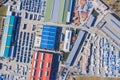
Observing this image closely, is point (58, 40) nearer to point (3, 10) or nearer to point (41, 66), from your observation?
point (41, 66)

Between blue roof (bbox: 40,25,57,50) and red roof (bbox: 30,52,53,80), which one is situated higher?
blue roof (bbox: 40,25,57,50)

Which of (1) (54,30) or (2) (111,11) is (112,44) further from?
(1) (54,30)

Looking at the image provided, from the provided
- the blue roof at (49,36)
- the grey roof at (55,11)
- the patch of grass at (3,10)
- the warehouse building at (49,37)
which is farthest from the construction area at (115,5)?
the patch of grass at (3,10)

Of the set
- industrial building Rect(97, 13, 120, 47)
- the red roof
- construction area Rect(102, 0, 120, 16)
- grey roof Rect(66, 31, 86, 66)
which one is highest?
construction area Rect(102, 0, 120, 16)

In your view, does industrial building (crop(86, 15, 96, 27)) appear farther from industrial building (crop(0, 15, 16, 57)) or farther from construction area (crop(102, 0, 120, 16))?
industrial building (crop(0, 15, 16, 57))

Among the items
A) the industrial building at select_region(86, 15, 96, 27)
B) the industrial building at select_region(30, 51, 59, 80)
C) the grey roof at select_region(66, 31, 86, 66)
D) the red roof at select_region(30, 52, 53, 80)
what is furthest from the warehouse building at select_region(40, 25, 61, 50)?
the industrial building at select_region(86, 15, 96, 27)

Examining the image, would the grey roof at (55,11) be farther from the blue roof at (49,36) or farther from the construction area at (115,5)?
the construction area at (115,5)

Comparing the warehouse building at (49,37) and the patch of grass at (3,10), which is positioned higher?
the patch of grass at (3,10)
